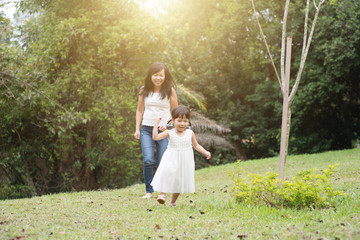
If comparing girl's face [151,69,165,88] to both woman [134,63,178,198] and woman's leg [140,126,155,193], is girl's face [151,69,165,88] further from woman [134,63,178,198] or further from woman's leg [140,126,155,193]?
woman's leg [140,126,155,193]

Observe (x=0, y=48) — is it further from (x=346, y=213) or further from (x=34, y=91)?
(x=346, y=213)

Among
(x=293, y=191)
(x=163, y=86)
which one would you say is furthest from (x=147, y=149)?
(x=293, y=191)

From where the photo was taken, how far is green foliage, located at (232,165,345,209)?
4547 millimetres

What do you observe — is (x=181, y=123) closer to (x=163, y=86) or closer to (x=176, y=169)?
(x=176, y=169)

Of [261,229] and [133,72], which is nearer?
[261,229]

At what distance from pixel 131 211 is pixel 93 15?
25.5 ft

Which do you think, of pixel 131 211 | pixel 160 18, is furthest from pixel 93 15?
pixel 131 211

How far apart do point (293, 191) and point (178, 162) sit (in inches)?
55.8

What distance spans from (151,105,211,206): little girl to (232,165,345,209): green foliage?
0.72 meters

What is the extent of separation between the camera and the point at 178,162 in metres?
4.91

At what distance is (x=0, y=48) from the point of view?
9188 mm

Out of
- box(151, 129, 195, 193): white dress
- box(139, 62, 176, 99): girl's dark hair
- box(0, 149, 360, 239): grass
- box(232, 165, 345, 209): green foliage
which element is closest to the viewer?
box(0, 149, 360, 239): grass

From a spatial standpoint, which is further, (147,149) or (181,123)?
(147,149)

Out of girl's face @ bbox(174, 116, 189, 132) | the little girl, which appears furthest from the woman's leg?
girl's face @ bbox(174, 116, 189, 132)
